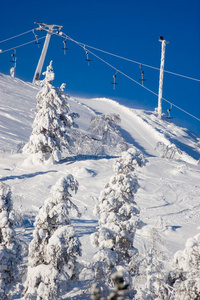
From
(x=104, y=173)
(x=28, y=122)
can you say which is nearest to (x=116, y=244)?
(x=104, y=173)

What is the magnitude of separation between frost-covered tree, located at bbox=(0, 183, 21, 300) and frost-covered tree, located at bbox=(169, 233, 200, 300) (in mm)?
4845

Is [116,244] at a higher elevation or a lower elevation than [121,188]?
lower

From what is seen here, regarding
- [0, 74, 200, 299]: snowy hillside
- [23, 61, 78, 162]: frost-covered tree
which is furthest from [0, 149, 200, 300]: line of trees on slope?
[23, 61, 78, 162]: frost-covered tree

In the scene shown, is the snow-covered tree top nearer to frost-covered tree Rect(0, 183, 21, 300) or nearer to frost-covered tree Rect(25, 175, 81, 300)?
frost-covered tree Rect(0, 183, 21, 300)

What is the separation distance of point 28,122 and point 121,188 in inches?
1512

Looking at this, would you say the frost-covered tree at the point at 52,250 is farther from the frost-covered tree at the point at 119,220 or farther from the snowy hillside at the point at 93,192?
the snowy hillside at the point at 93,192

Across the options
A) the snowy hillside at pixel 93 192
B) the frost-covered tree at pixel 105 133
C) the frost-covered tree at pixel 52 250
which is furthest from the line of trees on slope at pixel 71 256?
the frost-covered tree at pixel 105 133

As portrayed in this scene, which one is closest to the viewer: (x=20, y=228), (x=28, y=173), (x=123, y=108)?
(x=20, y=228)

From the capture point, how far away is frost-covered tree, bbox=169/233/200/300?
8.26m

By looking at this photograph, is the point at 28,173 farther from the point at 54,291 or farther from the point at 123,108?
the point at 123,108

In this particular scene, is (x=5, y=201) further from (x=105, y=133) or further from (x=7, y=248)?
(x=105, y=133)

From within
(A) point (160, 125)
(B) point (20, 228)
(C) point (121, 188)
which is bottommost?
(B) point (20, 228)

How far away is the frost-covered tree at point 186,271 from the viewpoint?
27.1 ft

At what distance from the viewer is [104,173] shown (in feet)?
85.9
